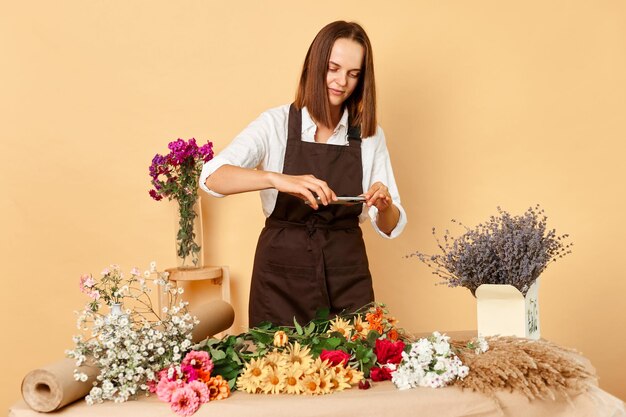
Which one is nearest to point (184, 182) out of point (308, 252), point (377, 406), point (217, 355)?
point (308, 252)

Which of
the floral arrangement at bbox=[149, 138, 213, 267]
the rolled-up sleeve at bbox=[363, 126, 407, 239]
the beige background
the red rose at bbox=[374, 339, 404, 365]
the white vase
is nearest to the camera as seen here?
the red rose at bbox=[374, 339, 404, 365]

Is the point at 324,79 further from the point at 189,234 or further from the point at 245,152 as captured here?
the point at 189,234

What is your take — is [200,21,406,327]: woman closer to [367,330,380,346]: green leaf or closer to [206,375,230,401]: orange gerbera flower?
[367,330,380,346]: green leaf

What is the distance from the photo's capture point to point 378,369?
1645mm

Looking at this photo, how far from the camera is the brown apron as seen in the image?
2.55 m

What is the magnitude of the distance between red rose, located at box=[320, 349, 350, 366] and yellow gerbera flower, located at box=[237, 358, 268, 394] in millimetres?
139

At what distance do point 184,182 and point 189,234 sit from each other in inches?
9.4

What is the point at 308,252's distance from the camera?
2578mm

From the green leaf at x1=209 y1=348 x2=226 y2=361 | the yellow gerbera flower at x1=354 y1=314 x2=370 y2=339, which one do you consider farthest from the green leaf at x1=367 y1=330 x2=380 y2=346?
the green leaf at x1=209 y1=348 x2=226 y2=361

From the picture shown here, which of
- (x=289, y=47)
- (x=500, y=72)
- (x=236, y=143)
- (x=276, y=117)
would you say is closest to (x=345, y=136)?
Result: (x=276, y=117)

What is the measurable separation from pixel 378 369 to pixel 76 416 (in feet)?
2.18

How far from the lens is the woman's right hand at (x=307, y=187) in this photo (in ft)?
6.55

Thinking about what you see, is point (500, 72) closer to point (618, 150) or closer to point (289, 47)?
point (618, 150)

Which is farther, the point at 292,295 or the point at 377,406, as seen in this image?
the point at 292,295
